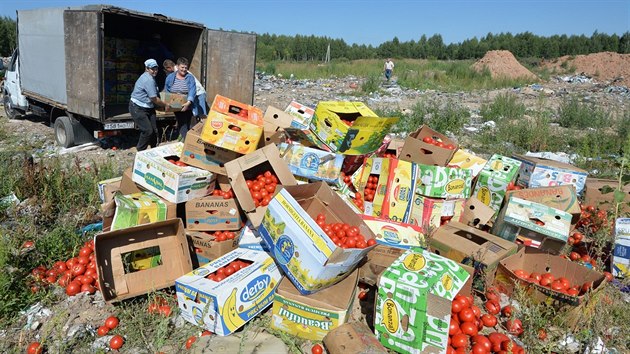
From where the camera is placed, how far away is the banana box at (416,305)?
2939 mm

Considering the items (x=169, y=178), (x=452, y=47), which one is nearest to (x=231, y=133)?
(x=169, y=178)

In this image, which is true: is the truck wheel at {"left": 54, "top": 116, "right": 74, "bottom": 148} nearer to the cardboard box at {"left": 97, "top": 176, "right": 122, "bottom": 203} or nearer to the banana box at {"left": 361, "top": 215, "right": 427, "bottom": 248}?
the cardboard box at {"left": 97, "top": 176, "right": 122, "bottom": 203}

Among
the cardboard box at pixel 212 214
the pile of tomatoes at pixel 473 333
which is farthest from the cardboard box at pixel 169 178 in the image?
the pile of tomatoes at pixel 473 333

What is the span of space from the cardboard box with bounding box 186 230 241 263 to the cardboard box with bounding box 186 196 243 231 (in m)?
0.10

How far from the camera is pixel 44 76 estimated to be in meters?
8.36

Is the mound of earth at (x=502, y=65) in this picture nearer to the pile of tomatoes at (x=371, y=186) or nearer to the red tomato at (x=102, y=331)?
the pile of tomatoes at (x=371, y=186)

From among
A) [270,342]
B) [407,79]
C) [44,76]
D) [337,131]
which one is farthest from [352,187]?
[407,79]

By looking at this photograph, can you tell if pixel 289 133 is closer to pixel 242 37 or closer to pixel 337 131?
pixel 337 131

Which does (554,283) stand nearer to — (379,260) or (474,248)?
(474,248)

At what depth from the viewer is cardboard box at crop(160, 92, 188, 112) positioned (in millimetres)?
7252

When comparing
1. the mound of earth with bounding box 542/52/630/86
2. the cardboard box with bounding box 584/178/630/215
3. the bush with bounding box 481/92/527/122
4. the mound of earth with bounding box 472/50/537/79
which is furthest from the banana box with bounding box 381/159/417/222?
the mound of earth with bounding box 542/52/630/86

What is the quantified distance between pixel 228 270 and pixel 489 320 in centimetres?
208

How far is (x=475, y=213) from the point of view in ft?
15.2

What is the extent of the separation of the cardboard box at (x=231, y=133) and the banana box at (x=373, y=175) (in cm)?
128
